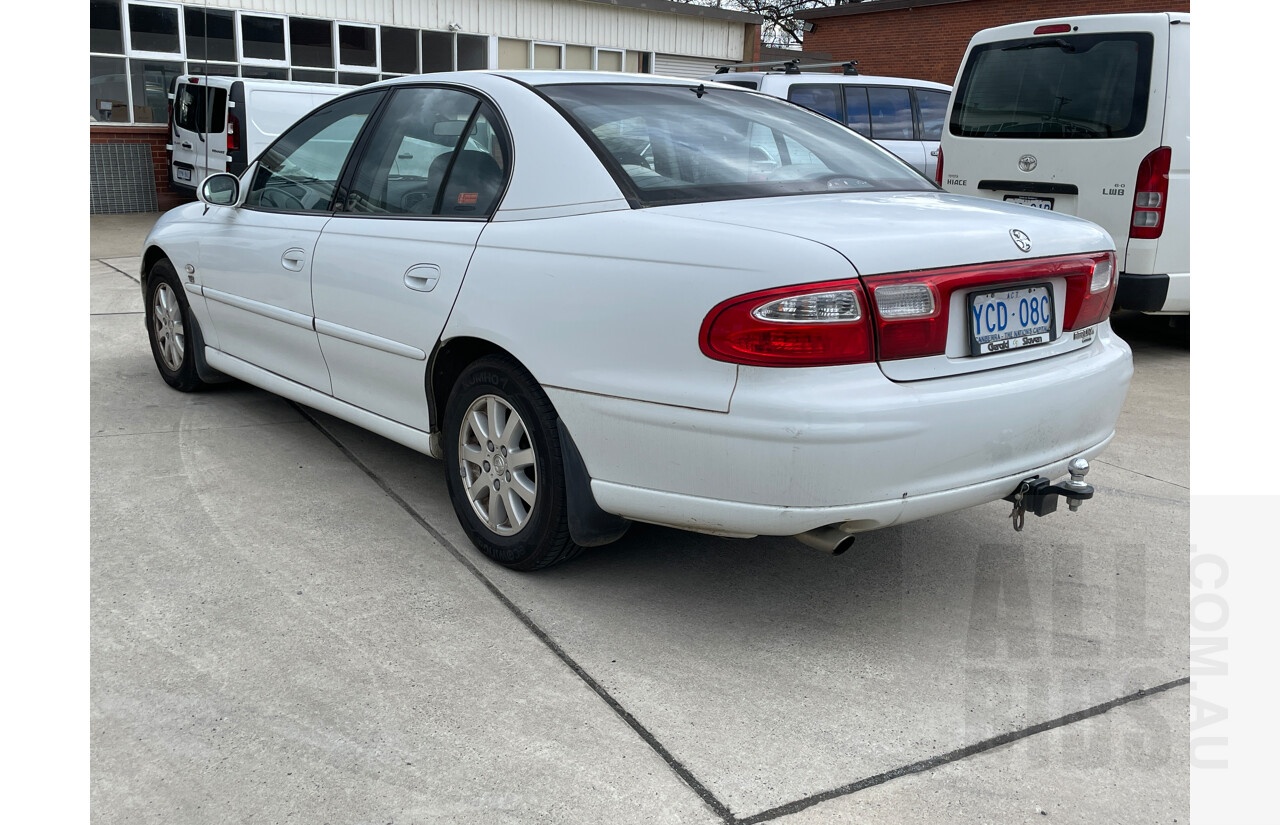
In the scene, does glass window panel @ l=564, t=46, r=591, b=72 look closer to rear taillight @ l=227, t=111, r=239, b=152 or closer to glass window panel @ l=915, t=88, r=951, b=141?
rear taillight @ l=227, t=111, r=239, b=152

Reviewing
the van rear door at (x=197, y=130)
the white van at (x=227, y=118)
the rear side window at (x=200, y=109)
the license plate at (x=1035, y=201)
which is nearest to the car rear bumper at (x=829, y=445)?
the license plate at (x=1035, y=201)

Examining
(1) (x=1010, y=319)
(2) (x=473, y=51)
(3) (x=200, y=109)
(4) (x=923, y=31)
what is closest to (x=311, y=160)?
(1) (x=1010, y=319)

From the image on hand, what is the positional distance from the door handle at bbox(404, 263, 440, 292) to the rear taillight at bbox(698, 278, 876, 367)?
123 cm

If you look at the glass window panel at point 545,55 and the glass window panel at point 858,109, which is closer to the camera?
the glass window panel at point 858,109

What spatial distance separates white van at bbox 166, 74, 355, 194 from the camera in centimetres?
1209

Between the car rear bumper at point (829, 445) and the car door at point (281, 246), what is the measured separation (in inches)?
64.8

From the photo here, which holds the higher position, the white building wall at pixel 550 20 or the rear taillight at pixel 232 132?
the white building wall at pixel 550 20

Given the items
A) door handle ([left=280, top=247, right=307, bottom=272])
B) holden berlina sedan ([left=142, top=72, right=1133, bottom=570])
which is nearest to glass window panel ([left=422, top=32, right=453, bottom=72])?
door handle ([left=280, top=247, right=307, bottom=272])

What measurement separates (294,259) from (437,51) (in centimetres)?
1424

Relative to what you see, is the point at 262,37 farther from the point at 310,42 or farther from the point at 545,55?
the point at 545,55

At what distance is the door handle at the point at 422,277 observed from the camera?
11.3 feet

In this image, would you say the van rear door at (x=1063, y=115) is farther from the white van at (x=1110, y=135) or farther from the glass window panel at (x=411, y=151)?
the glass window panel at (x=411, y=151)

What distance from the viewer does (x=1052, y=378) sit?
295 cm

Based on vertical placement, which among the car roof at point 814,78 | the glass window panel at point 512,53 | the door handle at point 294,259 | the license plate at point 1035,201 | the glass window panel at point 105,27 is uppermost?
the glass window panel at point 512,53
